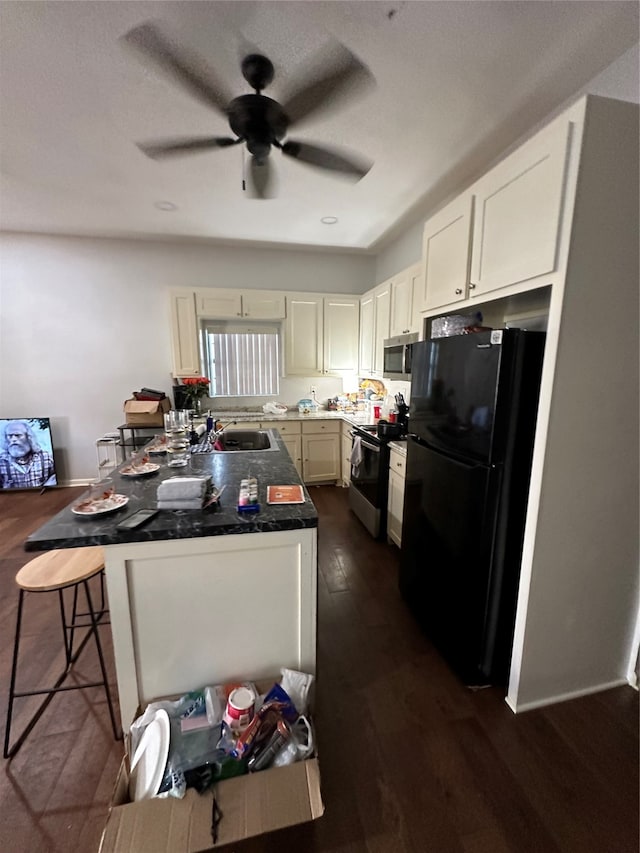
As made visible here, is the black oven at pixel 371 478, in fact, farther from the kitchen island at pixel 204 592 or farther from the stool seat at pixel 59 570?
the stool seat at pixel 59 570

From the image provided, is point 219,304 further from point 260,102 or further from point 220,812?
point 220,812

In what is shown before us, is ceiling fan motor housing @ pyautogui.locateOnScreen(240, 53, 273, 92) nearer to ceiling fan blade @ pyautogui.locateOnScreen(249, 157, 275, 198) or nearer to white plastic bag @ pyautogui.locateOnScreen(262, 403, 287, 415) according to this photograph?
ceiling fan blade @ pyautogui.locateOnScreen(249, 157, 275, 198)

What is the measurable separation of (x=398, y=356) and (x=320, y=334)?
1496mm

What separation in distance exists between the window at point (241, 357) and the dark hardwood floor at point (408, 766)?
3112mm

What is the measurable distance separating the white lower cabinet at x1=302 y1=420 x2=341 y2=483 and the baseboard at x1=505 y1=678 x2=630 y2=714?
288 cm

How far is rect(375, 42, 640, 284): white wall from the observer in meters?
1.60

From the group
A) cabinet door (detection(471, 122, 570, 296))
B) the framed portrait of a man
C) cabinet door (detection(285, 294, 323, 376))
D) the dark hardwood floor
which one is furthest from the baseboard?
the framed portrait of a man

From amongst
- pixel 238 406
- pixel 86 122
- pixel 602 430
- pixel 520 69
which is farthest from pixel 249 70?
pixel 238 406

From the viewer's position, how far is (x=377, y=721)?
4.88 ft

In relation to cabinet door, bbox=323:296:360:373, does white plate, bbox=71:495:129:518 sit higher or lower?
lower

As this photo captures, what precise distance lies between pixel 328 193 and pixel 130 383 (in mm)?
3171

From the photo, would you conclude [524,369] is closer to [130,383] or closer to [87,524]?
[87,524]

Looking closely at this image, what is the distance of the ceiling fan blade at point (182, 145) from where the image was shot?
64.4 inches

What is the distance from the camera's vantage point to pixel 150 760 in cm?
107
